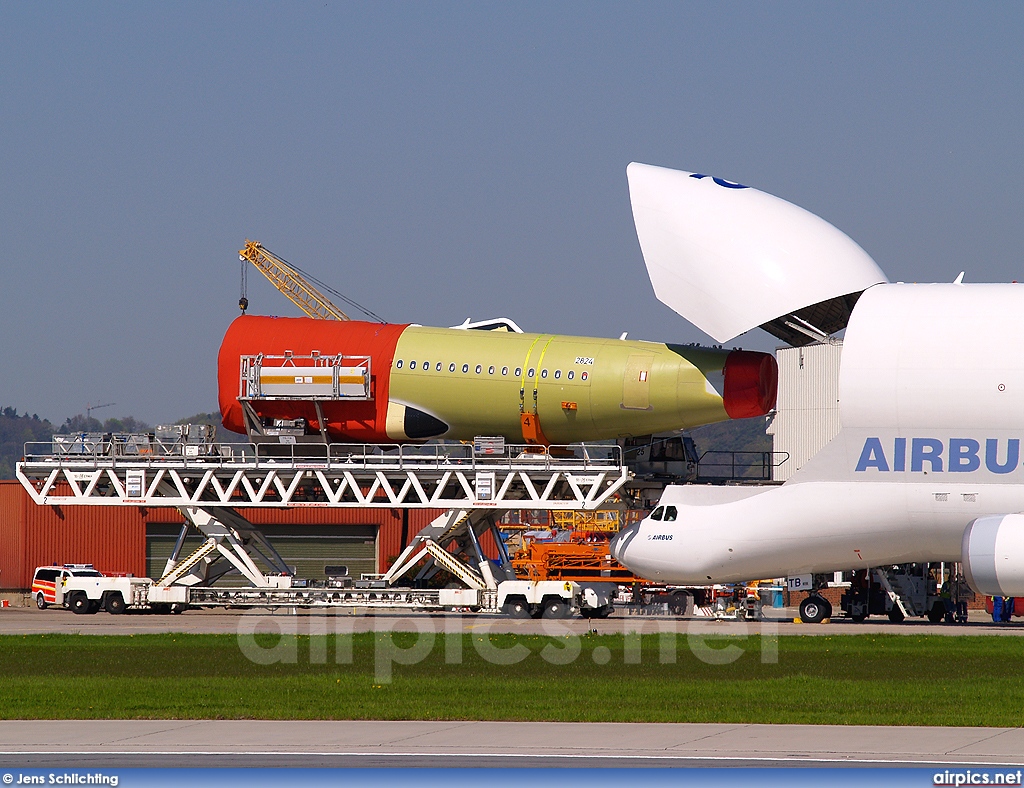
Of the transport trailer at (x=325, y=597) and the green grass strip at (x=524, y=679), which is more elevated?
the transport trailer at (x=325, y=597)

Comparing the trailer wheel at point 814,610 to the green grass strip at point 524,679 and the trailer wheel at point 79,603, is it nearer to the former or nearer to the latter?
the green grass strip at point 524,679

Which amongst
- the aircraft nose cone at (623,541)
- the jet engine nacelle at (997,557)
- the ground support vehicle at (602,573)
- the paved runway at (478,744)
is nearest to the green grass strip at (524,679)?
the paved runway at (478,744)

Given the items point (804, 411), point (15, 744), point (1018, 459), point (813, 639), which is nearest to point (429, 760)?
point (15, 744)

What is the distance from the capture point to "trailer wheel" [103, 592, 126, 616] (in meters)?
45.6

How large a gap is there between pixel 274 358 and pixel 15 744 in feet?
92.6

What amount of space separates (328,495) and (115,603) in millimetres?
8386

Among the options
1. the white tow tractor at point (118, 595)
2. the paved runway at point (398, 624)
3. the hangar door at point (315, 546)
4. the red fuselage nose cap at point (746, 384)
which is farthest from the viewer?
the hangar door at point (315, 546)

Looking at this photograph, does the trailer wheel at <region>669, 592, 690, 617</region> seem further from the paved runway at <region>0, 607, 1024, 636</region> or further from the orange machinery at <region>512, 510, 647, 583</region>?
the paved runway at <region>0, 607, 1024, 636</region>

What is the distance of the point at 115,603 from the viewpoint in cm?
4569

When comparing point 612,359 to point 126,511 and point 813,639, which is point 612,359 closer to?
point 813,639

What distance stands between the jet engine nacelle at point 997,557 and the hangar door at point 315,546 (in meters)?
38.7

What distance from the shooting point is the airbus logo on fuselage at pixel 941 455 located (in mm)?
35469

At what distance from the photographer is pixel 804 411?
6272cm

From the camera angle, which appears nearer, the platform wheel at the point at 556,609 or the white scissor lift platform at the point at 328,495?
the platform wheel at the point at 556,609
